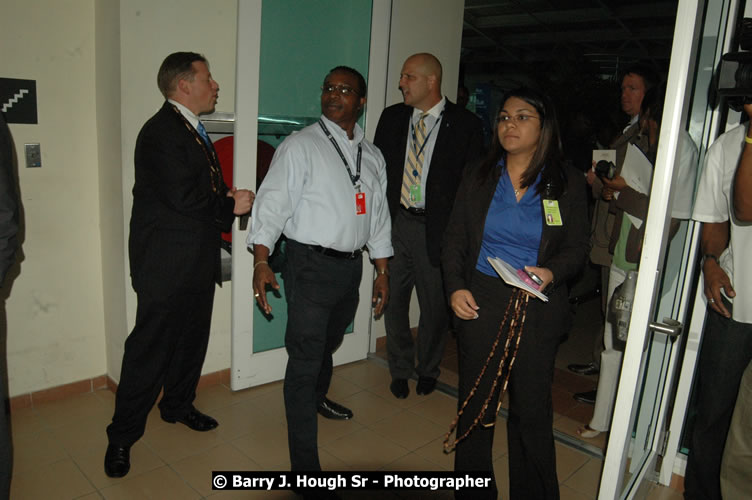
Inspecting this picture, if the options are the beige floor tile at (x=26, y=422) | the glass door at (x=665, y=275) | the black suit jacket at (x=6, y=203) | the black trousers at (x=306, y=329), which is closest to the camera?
the glass door at (x=665, y=275)

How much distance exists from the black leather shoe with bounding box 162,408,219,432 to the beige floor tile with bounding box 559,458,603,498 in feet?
5.65

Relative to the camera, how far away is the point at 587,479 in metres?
2.51

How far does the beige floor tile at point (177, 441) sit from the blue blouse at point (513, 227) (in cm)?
163

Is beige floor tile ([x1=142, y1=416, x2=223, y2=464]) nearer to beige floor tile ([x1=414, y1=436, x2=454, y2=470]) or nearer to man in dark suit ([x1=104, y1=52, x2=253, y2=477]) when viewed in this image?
man in dark suit ([x1=104, y1=52, x2=253, y2=477])

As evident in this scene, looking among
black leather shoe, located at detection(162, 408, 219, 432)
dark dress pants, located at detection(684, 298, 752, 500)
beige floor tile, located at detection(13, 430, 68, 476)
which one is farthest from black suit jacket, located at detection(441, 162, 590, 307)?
beige floor tile, located at detection(13, 430, 68, 476)

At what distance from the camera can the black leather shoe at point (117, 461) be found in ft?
7.64

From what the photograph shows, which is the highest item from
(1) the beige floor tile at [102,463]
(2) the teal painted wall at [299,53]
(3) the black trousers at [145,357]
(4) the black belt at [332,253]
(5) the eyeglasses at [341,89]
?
(2) the teal painted wall at [299,53]

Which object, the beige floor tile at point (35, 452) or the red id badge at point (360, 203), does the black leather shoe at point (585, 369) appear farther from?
the beige floor tile at point (35, 452)

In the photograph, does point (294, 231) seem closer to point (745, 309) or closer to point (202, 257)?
point (202, 257)

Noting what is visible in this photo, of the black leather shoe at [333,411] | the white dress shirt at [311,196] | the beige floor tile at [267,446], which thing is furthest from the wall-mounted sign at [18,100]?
→ the black leather shoe at [333,411]

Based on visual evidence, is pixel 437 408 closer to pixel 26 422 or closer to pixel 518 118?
pixel 518 118

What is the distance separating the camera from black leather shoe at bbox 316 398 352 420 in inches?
115

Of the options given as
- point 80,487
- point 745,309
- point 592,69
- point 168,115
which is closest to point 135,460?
point 80,487

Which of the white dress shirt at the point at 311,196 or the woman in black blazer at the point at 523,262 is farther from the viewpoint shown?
the white dress shirt at the point at 311,196
